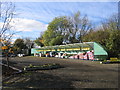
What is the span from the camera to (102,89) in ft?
17.5

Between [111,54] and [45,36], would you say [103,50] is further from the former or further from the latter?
[45,36]

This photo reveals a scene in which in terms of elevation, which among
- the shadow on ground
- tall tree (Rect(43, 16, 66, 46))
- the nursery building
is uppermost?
tall tree (Rect(43, 16, 66, 46))

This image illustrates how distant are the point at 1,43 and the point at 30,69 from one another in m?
3.35

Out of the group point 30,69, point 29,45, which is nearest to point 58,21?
point 29,45

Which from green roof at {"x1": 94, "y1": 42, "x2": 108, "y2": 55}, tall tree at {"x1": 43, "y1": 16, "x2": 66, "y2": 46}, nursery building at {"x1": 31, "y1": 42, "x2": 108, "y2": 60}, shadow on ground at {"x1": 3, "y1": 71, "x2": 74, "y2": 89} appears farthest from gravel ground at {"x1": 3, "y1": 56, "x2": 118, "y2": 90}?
tall tree at {"x1": 43, "y1": 16, "x2": 66, "y2": 46}

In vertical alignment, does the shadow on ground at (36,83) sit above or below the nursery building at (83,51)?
below

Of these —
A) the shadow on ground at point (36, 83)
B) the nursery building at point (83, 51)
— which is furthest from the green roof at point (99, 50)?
the shadow on ground at point (36, 83)

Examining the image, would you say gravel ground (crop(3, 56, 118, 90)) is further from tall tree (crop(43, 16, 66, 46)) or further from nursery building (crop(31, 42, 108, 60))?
tall tree (crop(43, 16, 66, 46))

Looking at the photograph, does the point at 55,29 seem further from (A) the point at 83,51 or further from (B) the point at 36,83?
(B) the point at 36,83

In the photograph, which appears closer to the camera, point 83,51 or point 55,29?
point 83,51

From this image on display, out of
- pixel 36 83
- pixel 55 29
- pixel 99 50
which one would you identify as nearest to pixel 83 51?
pixel 99 50

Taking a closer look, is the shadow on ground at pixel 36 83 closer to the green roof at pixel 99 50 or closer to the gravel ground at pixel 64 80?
the gravel ground at pixel 64 80

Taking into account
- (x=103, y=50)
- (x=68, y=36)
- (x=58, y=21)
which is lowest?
(x=103, y=50)

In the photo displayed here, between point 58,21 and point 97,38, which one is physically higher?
point 58,21
